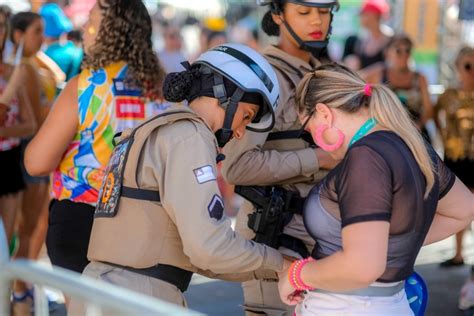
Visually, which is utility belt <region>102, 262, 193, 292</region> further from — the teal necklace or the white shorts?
the teal necklace

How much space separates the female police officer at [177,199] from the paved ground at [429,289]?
9.58ft

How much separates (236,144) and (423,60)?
1095 cm

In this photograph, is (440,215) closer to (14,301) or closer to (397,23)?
(14,301)

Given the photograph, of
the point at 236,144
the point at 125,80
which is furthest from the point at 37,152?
the point at 236,144

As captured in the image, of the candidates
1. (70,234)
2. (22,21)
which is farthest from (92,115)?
(22,21)

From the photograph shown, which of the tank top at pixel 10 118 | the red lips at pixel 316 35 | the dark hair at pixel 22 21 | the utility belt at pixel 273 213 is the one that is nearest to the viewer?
the utility belt at pixel 273 213

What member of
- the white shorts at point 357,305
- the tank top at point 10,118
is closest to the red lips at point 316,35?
the white shorts at point 357,305

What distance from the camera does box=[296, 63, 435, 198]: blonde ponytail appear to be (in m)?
2.58

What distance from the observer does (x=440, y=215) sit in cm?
298

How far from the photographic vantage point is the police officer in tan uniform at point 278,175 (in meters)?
3.55

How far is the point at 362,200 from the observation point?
2.41m

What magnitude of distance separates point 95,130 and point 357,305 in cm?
175

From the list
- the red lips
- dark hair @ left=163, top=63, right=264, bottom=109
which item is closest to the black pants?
dark hair @ left=163, top=63, right=264, bottom=109

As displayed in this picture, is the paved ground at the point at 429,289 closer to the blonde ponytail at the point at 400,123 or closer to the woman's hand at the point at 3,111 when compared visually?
the woman's hand at the point at 3,111
